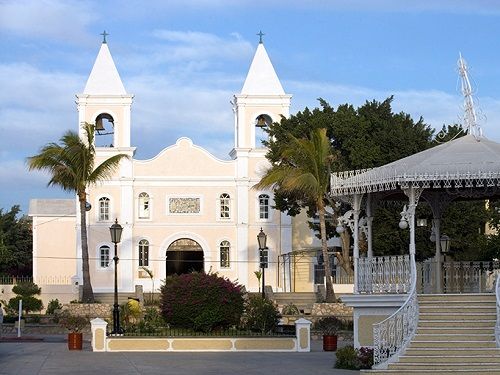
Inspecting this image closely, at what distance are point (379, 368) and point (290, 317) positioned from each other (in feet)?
74.2

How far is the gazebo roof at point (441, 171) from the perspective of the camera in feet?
84.6

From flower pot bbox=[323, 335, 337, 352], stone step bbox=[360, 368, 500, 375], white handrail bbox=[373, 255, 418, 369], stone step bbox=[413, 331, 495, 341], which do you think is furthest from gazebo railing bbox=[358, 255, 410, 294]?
flower pot bbox=[323, 335, 337, 352]

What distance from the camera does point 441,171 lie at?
84.9 feet

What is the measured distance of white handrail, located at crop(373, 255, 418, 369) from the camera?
23.8 meters

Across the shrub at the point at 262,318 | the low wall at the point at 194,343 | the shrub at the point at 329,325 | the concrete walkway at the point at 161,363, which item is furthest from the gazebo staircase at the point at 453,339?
the shrub at the point at 329,325

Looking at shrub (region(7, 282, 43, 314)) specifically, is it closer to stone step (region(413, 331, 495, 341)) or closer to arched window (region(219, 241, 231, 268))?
arched window (region(219, 241, 231, 268))

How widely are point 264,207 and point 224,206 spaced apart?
2.13 meters

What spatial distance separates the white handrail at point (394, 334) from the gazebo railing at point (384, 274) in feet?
6.39

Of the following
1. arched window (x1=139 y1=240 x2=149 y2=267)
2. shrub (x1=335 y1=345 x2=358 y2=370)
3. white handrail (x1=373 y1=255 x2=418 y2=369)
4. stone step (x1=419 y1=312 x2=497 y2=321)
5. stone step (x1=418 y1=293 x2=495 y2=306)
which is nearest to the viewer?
white handrail (x1=373 y1=255 x2=418 y2=369)

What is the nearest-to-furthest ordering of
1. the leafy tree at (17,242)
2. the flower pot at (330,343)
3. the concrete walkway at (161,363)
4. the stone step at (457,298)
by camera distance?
the concrete walkway at (161,363) < the stone step at (457,298) < the flower pot at (330,343) < the leafy tree at (17,242)

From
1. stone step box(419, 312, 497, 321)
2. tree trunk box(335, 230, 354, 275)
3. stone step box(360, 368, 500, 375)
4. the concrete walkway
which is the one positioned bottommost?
the concrete walkway

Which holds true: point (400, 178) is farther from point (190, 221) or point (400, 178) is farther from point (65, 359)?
point (190, 221)

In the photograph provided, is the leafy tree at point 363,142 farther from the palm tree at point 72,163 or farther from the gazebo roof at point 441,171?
the gazebo roof at point 441,171

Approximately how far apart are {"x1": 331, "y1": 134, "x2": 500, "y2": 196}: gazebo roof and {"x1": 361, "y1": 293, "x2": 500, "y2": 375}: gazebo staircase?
2.52 m
